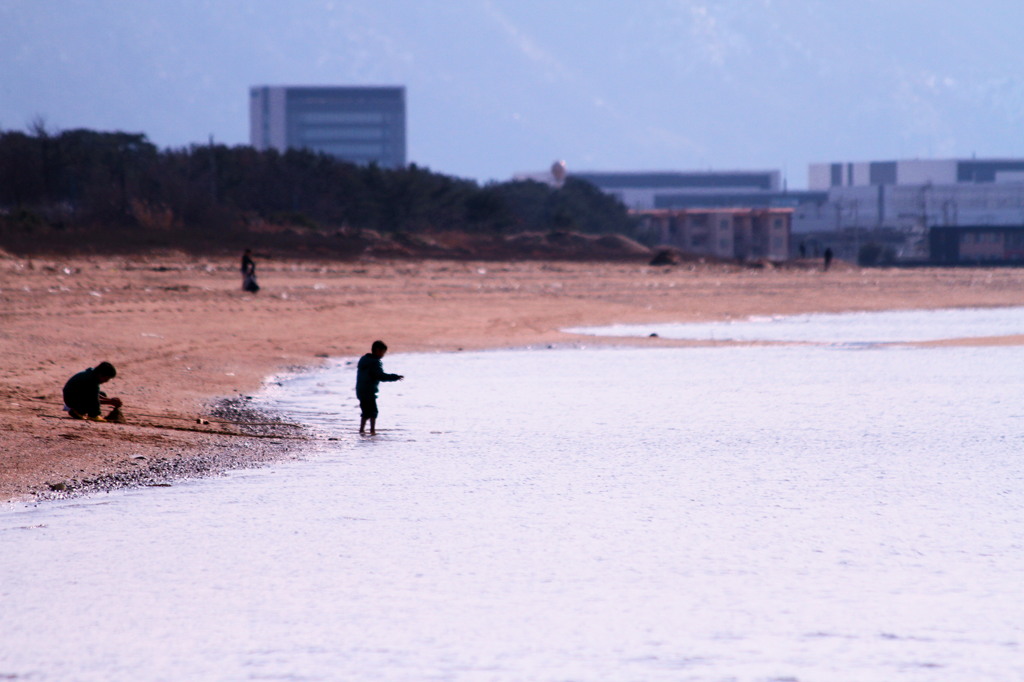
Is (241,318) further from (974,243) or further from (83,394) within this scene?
(974,243)

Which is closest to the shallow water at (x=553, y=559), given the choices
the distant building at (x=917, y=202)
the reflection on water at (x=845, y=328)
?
the reflection on water at (x=845, y=328)

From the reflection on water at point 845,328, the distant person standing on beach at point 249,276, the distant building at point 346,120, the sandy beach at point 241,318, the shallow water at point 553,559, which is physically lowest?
the shallow water at point 553,559

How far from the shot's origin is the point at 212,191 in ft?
182

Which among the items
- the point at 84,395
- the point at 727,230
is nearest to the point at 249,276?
the point at 84,395

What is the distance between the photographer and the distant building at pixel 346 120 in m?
179

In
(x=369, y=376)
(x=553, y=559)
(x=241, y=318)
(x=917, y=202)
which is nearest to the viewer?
(x=553, y=559)

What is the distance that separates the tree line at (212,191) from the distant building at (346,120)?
104 meters

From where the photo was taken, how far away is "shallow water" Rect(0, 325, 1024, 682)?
6.29 m

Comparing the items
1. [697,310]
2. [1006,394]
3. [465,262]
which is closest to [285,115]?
[465,262]

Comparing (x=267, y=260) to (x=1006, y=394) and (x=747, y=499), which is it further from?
(x=747, y=499)

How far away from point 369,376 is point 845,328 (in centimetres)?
2116

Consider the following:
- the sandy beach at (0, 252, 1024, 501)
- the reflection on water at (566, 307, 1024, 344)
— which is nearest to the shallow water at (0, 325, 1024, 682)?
the sandy beach at (0, 252, 1024, 501)

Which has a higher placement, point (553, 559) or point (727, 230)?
point (727, 230)

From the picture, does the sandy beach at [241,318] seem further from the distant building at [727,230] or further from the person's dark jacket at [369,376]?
the distant building at [727,230]
